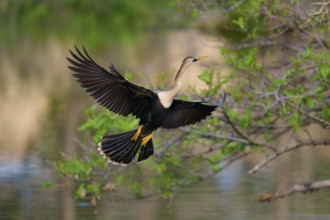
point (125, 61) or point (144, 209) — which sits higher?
point (125, 61)

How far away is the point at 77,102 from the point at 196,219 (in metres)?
10.2

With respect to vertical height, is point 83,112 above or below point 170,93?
above

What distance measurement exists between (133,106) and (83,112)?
11.2 metres

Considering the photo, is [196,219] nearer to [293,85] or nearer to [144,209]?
[144,209]

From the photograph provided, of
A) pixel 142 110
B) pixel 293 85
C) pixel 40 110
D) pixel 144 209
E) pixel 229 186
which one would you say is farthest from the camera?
pixel 40 110

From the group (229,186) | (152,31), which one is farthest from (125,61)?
(229,186)

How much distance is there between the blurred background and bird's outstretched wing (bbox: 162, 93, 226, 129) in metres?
1.49

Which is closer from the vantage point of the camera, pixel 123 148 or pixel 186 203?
pixel 123 148

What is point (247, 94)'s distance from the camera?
35.5ft

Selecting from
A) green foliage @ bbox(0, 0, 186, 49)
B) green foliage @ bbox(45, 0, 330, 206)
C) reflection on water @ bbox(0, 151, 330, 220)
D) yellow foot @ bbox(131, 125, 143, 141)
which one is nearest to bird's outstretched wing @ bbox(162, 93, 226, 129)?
yellow foot @ bbox(131, 125, 143, 141)

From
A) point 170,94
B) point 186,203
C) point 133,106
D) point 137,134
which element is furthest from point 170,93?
point 186,203

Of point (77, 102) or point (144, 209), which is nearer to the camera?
point (144, 209)

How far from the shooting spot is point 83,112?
63.6 ft

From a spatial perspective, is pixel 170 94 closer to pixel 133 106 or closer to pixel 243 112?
pixel 133 106
